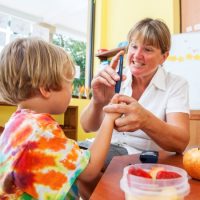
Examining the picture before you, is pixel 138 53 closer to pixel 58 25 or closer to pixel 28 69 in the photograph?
pixel 28 69

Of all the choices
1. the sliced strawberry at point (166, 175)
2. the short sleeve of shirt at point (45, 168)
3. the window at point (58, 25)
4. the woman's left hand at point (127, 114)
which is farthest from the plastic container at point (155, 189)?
the window at point (58, 25)

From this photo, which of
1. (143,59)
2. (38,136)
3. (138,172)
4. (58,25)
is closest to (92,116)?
(143,59)

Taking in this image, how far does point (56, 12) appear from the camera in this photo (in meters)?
3.02

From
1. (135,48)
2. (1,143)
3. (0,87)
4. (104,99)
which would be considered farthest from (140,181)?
(135,48)

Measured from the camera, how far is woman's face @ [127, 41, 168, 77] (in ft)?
3.78

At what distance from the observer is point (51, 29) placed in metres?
2.93

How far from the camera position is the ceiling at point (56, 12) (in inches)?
107

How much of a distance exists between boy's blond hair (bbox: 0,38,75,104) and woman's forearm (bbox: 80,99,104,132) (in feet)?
1.22

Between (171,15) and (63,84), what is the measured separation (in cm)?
202

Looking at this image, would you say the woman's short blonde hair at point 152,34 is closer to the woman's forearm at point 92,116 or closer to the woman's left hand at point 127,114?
the woman's forearm at point 92,116

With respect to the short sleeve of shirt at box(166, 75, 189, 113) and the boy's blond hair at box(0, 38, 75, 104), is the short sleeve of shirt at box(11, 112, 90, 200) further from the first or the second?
the short sleeve of shirt at box(166, 75, 189, 113)

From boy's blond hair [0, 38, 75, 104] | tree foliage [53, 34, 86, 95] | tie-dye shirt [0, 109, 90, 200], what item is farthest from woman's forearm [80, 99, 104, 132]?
tree foliage [53, 34, 86, 95]

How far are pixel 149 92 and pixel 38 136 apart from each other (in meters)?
0.68

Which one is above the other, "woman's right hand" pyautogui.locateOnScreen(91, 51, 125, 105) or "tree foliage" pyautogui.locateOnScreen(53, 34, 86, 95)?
"tree foliage" pyautogui.locateOnScreen(53, 34, 86, 95)
